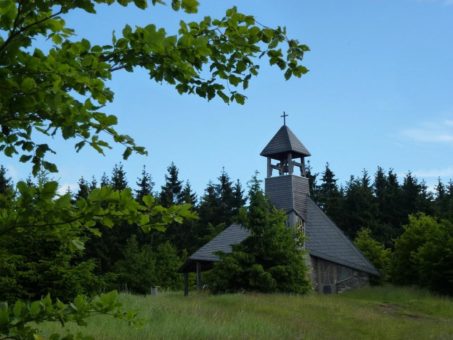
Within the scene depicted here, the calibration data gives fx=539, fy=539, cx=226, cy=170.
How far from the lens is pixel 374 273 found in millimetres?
25938

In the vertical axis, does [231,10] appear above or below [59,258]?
above

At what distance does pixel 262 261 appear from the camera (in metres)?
20.6

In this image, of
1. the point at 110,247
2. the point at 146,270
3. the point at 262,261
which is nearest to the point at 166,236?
the point at 110,247

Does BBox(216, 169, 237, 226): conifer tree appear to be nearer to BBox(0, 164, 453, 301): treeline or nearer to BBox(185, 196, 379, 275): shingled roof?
BBox(0, 164, 453, 301): treeline

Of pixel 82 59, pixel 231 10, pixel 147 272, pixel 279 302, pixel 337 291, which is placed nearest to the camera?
pixel 82 59

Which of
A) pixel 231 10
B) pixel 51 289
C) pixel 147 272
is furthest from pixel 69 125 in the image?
pixel 147 272

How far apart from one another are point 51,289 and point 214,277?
8473 millimetres

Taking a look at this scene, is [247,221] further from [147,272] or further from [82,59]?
[82,59]

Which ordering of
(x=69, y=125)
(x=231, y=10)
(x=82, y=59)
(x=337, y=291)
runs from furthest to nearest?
(x=337, y=291) < (x=231, y=10) < (x=82, y=59) < (x=69, y=125)

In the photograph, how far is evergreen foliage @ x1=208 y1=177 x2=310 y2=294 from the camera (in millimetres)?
19719

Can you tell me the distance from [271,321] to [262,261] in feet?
31.2

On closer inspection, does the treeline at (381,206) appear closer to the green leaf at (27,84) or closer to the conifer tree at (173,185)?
the conifer tree at (173,185)

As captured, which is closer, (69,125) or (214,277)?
(69,125)

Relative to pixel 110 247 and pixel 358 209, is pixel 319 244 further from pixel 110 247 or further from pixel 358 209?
pixel 358 209
